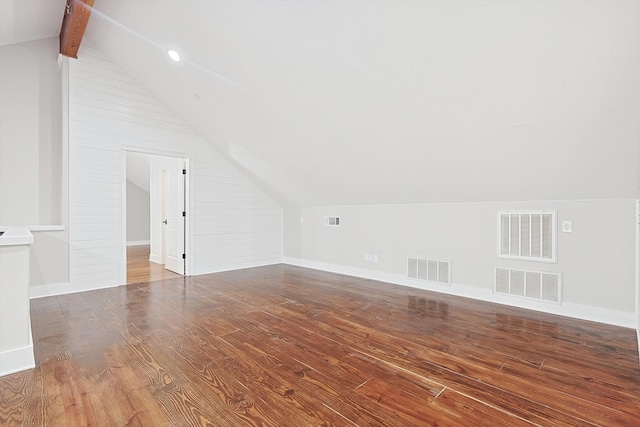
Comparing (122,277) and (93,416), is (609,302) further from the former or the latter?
(122,277)

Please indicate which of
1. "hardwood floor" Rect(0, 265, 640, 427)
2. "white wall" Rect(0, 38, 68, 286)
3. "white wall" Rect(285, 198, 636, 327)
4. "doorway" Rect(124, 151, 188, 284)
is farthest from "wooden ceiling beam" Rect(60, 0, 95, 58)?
"white wall" Rect(285, 198, 636, 327)

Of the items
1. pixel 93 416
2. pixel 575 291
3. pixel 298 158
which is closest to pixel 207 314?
pixel 93 416

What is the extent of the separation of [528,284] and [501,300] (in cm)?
33

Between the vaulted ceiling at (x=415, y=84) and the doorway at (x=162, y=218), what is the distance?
157cm

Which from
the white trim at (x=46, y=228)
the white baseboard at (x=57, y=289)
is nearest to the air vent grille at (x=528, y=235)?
the white baseboard at (x=57, y=289)

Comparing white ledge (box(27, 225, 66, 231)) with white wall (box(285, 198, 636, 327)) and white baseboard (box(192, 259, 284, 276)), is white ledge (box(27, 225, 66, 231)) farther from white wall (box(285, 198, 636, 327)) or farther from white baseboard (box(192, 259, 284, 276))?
white wall (box(285, 198, 636, 327))

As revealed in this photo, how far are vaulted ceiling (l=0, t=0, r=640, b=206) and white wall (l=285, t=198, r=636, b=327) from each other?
8.5 inches

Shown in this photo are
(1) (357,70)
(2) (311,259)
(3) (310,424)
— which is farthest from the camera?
(2) (311,259)

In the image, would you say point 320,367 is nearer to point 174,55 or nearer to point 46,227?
point 174,55

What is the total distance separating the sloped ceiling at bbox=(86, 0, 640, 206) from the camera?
1.94 metres

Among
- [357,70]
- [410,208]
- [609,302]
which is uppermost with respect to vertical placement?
[357,70]

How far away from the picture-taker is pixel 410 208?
434 centimetres

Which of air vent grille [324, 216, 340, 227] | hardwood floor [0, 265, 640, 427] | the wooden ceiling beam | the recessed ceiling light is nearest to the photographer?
hardwood floor [0, 265, 640, 427]

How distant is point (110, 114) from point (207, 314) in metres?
3.22
